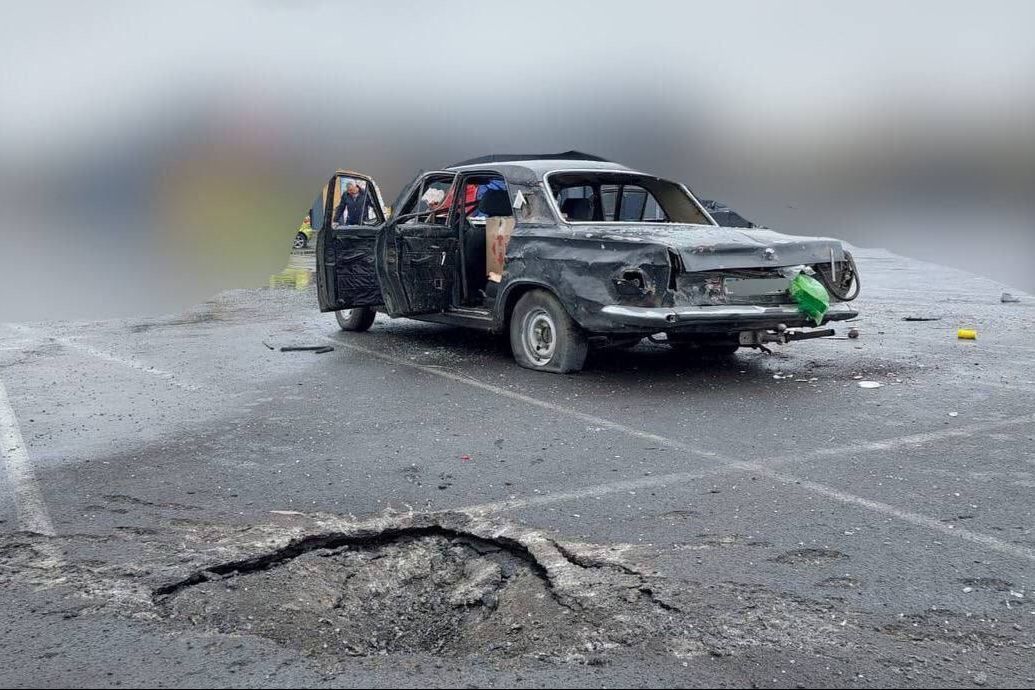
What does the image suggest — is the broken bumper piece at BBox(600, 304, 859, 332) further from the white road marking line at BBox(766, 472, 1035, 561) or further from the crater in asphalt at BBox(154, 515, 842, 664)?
the crater in asphalt at BBox(154, 515, 842, 664)

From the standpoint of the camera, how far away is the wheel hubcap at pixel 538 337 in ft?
23.9

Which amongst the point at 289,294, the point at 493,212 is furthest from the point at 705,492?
the point at 289,294

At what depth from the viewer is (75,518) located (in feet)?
13.2

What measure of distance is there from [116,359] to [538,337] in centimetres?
375

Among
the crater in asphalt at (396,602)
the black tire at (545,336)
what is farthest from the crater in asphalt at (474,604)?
the black tire at (545,336)

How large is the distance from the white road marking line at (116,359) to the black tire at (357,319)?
7.58 ft

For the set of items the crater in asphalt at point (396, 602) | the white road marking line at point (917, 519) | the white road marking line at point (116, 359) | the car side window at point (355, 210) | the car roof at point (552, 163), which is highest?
the car roof at point (552, 163)

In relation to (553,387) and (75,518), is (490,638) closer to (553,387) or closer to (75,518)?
(75,518)

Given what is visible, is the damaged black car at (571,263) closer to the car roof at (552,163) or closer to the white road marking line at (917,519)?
the car roof at (552,163)

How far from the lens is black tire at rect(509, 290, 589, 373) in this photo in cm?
702

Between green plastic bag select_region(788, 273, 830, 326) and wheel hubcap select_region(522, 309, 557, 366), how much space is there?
5.97ft

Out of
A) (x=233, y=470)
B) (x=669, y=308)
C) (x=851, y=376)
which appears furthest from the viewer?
(x=851, y=376)

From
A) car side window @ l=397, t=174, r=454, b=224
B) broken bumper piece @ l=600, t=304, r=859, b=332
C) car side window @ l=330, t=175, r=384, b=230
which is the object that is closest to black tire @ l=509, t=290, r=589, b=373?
broken bumper piece @ l=600, t=304, r=859, b=332

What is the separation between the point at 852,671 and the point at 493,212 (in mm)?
6007
